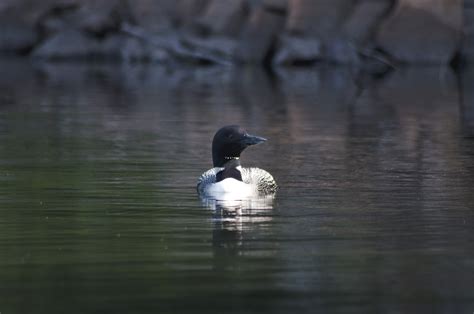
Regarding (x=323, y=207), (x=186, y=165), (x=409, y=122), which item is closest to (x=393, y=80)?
(x=409, y=122)

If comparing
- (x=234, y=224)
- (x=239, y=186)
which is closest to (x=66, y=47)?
(x=239, y=186)

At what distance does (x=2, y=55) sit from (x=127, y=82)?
16219mm

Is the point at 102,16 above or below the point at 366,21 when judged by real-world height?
above

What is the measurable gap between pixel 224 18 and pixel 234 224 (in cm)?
3806

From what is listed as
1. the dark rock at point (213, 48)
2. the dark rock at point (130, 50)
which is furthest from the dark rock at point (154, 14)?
the dark rock at point (213, 48)

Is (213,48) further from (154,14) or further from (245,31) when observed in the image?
(154,14)

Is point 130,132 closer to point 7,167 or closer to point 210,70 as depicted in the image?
point 7,167

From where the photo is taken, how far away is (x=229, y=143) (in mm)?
17438

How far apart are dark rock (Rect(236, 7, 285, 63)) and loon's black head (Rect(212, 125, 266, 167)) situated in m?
33.5

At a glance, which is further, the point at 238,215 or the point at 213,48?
the point at 213,48

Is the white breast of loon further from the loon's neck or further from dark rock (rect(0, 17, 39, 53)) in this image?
dark rock (rect(0, 17, 39, 53))

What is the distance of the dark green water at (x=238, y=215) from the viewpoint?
1091cm

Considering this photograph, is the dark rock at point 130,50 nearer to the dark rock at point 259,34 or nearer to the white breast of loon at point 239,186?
the dark rock at point 259,34

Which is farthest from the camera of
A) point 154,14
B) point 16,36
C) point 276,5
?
point 16,36
